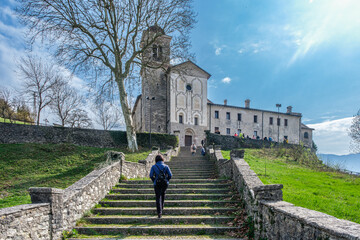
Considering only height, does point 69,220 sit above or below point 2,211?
below

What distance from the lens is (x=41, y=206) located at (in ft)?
15.1

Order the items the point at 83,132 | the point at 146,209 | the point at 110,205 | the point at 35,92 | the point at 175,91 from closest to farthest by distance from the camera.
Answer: the point at 146,209, the point at 110,205, the point at 83,132, the point at 35,92, the point at 175,91

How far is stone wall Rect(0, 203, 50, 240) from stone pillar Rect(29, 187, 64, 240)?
3.8 inches

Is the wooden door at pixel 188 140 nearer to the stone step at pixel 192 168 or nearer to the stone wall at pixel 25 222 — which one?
the stone step at pixel 192 168

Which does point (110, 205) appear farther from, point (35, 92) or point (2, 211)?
point (35, 92)

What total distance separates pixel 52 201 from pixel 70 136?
17.6m

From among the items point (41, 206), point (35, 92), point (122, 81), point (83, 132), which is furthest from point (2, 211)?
point (35, 92)

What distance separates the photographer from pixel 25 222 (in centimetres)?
417

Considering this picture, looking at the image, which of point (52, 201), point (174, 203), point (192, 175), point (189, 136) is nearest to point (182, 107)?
point (189, 136)

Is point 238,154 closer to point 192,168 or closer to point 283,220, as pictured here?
point 192,168

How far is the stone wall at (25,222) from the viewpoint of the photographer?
3764 millimetres

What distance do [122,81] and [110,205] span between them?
12812mm

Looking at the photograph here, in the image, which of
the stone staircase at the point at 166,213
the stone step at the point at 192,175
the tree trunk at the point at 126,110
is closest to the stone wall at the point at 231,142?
the tree trunk at the point at 126,110

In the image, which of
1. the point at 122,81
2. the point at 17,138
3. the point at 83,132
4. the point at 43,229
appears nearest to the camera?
the point at 43,229
